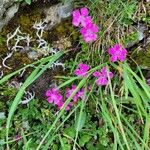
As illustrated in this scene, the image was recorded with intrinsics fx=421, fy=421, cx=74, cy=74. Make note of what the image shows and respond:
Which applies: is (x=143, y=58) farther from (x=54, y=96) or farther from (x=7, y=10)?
(x=7, y=10)

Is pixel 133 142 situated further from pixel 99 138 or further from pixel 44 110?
pixel 44 110

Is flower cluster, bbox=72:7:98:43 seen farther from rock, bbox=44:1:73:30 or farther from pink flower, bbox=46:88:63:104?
pink flower, bbox=46:88:63:104

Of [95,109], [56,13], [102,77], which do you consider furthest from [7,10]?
[95,109]

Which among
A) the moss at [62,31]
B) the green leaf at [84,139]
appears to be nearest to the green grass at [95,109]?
the green leaf at [84,139]

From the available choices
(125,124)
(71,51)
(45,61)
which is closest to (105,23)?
(71,51)

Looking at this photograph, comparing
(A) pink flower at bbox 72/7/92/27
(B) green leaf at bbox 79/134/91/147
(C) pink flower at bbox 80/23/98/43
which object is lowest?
(B) green leaf at bbox 79/134/91/147

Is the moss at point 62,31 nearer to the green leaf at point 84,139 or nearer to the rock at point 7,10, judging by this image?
the rock at point 7,10

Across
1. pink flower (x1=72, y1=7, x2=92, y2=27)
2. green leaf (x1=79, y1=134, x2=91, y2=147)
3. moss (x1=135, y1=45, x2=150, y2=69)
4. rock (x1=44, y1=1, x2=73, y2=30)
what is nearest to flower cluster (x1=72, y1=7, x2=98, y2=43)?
pink flower (x1=72, y1=7, x2=92, y2=27)
